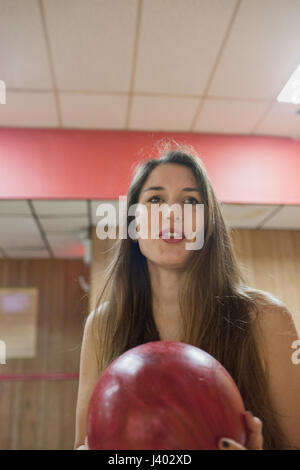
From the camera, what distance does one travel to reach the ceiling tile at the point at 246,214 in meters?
2.15

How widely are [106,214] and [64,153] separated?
44cm

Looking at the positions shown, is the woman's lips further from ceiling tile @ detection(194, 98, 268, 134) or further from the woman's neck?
ceiling tile @ detection(194, 98, 268, 134)

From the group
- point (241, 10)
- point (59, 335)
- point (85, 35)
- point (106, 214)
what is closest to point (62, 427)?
point (59, 335)

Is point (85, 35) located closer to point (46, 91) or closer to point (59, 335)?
point (46, 91)

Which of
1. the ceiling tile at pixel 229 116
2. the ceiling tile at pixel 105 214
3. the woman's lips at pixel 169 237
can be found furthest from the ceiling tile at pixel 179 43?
the woman's lips at pixel 169 237

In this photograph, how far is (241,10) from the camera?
1.43 metres

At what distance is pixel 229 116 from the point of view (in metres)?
2.00

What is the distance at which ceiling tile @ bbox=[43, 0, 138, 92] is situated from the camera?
4.55ft

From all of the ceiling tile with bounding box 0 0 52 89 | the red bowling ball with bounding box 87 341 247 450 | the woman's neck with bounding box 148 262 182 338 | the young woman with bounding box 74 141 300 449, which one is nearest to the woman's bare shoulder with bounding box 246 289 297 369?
the young woman with bounding box 74 141 300 449

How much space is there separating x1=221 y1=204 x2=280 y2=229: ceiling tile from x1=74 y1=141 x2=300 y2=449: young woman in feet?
4.27

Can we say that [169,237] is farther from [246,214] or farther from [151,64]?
[246,214]

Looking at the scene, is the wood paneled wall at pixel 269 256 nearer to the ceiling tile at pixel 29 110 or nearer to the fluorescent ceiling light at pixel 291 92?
the fluorescent ceiling light at pixel 291 92

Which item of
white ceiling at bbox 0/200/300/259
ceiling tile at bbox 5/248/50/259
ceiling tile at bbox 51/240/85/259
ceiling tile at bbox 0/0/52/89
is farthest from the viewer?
ceiling tile at bbox 5/248/50/259

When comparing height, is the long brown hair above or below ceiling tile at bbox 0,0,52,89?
below
